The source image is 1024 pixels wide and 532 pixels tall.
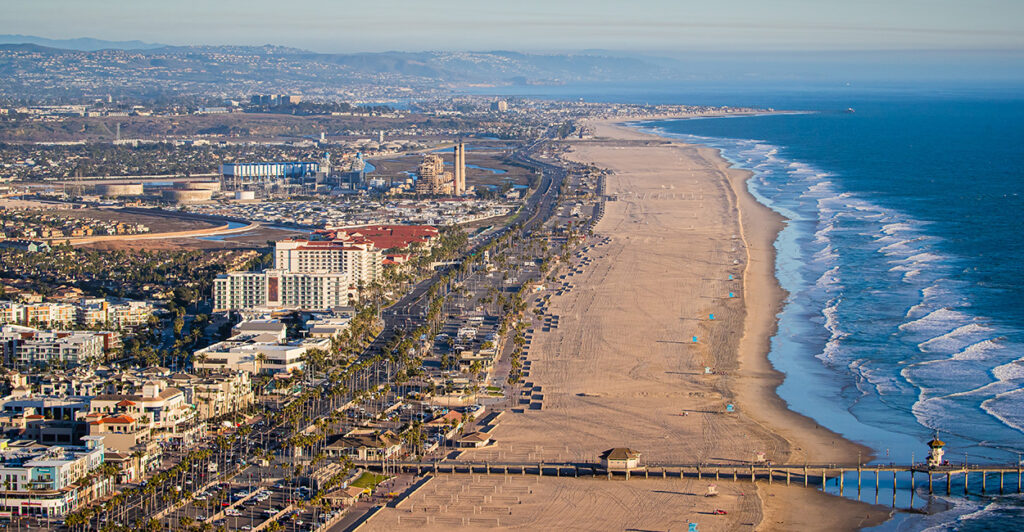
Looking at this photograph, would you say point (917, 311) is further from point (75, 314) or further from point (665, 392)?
point (75, 314)

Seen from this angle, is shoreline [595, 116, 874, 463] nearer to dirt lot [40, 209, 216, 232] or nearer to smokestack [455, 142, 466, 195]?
smokestack [455, 142, 466, 195]

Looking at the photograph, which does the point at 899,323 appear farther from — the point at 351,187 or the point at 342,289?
the point at 351,187

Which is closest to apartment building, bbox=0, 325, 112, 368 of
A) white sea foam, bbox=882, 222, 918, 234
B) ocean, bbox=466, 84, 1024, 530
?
ocean, bbox=466, 84, 1024, 530

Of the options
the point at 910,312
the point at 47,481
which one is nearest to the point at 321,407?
the point at 47,481

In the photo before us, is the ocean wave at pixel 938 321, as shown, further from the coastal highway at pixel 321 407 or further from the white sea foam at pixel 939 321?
the coastal highway at pixel 321 407

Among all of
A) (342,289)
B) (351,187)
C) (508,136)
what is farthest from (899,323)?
(508,136)

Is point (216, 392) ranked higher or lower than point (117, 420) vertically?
lower
